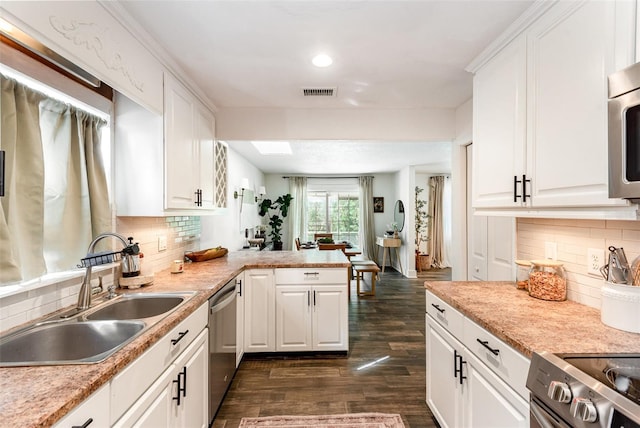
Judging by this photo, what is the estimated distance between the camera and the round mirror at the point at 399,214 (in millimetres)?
6982

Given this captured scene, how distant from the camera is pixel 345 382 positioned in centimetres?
235

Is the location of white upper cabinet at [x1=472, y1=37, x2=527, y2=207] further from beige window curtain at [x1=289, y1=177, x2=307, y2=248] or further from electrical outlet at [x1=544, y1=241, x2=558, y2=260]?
beige window curtain at [x1=289, y1=177, x2=307, y2=248]

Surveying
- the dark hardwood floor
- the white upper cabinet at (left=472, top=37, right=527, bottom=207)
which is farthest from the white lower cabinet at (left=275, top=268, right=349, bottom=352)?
the white upper cabinet at (left=472, top=37, right=527, bottom=207)

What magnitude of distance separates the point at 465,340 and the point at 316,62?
1.91 metres

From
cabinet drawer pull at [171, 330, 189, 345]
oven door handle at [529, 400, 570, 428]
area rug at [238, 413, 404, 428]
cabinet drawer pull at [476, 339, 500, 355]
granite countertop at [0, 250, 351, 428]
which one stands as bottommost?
area rug at [238, 413, 404, 428]

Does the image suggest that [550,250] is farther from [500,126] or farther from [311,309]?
[311,309]

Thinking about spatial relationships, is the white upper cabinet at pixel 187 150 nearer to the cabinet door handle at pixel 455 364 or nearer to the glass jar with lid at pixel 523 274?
the cabinet door handle at pixel 455 364

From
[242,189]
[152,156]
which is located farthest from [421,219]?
[152,156]

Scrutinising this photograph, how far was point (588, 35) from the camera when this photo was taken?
1153 millimetres

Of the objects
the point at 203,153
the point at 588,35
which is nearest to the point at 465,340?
the point at 588,35

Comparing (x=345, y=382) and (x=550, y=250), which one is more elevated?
(x=550, y=250)

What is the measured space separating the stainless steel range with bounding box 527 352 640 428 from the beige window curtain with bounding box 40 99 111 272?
214cm

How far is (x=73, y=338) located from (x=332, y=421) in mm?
1535

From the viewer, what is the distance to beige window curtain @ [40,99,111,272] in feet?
4.90
